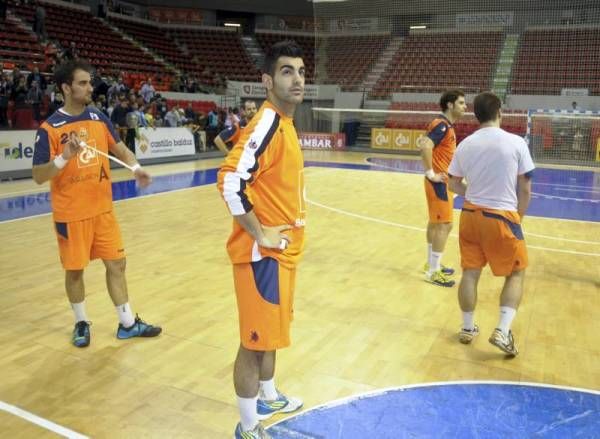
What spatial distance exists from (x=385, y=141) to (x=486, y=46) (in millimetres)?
5581

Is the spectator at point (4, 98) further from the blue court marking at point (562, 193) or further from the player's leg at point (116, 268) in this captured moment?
the player's leg at point (116, 268)

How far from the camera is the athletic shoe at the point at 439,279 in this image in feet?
19.8

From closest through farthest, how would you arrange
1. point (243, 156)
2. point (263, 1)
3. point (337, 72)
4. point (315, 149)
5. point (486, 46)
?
point (243, 156) → point (486, 46) → point (315, 149) → point (337, 72) → point (263, 1)

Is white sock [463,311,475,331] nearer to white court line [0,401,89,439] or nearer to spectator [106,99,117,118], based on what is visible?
white court line [0,401,89,439]

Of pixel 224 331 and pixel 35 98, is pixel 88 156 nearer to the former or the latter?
pixel 224 331

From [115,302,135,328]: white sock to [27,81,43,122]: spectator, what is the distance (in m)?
12.6

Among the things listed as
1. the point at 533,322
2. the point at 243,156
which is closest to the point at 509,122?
the point at 533,322

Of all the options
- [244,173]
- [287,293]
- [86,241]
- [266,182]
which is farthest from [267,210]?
[86,241]

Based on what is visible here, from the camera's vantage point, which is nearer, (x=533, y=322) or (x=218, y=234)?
(x=533, y=322)

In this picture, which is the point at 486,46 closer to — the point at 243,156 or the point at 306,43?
the point at 306,43

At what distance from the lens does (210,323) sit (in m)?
4.83

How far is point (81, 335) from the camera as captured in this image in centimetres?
433

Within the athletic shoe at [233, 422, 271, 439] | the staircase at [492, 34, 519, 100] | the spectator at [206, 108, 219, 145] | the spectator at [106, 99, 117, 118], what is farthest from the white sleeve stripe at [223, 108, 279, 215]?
the staircase at [492, 34, 519, 100]

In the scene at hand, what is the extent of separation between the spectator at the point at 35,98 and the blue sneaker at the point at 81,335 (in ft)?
41.4
